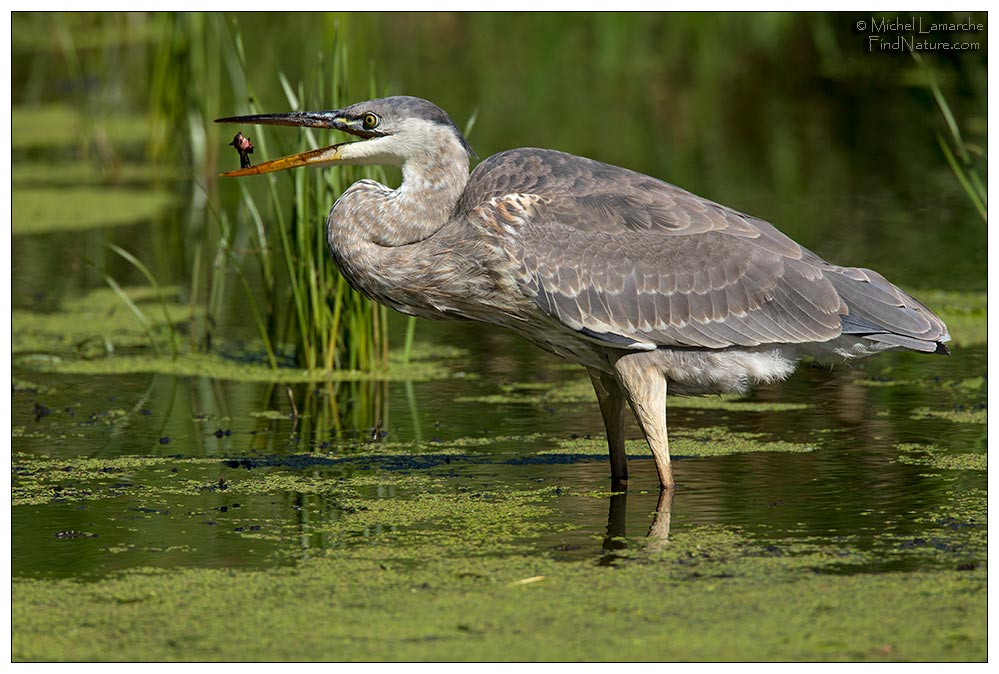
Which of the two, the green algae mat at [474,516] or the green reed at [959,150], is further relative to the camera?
the green reed at [959,150]

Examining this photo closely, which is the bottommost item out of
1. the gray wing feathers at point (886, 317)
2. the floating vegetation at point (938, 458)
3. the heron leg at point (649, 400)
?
the floating vegetation at point (938, 458)

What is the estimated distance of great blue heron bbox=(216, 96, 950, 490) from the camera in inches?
271

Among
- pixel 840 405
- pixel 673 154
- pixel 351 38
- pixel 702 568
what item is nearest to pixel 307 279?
pixel 840 405

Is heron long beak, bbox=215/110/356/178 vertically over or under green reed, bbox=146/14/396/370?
over

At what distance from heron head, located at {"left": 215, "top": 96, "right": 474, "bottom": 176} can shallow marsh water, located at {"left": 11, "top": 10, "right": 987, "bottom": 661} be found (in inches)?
57.6

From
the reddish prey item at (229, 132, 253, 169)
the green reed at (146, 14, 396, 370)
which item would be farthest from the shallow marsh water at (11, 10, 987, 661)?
the reddish prey item at (229, 132, 253, 169)

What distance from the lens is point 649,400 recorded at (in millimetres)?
6840

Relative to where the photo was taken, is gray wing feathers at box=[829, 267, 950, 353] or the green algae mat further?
gray wing feathers at box=[829, 267, 950, 353]

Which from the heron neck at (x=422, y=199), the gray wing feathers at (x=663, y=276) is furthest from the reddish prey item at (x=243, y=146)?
the gray wing feathers at (x=663, y=276)

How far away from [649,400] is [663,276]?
566mm

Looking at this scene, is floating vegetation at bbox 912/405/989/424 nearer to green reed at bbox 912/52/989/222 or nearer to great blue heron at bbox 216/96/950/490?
great blue heron at bbox 216/96/950/490

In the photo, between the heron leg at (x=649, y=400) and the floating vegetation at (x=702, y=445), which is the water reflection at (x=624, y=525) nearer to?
the heron leg at (x=649, y=400)

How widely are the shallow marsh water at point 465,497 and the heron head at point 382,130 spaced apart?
1462 mm

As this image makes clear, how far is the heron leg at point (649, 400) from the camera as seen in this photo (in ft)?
22.4
